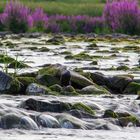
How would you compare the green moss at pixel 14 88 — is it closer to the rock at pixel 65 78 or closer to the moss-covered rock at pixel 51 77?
the moss-covered rock at pixel 51 77

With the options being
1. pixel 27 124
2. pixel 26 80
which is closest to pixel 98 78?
pixel 26 80

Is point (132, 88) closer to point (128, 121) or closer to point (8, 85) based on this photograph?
point (8, 85)

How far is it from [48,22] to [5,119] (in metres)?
27.2

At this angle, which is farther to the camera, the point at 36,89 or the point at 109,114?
the point at 36,89

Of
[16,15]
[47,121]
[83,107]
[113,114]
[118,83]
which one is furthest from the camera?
[16,15]

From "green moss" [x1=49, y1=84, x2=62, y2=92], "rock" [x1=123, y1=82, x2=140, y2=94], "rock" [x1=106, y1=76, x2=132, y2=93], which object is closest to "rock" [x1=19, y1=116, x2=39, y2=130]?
"green moss" [x1=49, y1=84, x2=62, y2=92]

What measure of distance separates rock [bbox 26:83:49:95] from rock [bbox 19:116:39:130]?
2662 mm

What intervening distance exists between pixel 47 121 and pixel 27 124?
1.02 feet

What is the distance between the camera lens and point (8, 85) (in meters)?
9.14

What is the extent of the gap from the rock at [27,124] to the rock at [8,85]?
2.72 meters

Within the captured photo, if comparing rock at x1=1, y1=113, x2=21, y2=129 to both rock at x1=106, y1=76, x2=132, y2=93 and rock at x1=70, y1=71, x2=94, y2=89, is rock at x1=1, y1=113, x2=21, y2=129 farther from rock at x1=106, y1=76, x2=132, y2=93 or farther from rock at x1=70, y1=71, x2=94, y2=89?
rock at x1=106, y1=76, x2=132, y2=93

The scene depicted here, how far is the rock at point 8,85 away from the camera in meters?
9.11

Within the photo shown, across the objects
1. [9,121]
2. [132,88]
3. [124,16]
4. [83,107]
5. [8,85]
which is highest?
[9,121]

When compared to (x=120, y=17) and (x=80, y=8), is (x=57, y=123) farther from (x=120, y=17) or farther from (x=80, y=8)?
(x=80, y=8)
